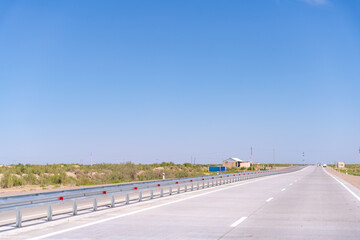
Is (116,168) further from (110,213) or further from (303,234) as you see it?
(303,234)

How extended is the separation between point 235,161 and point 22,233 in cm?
13706

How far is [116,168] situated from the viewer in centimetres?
5838

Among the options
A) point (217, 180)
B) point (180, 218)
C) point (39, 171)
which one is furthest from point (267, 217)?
point (39, 171)

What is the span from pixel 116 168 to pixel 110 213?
1724 inches

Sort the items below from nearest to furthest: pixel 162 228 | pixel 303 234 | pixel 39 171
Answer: pixel 303 234, pixel 162 228, pixel 39 171

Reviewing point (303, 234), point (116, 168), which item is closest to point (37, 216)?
point (303, 234)

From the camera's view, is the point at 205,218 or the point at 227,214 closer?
the point at 205,218

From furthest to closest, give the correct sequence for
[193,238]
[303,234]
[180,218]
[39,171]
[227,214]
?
[39,171]
[227,214]
[180,218]
[303,234]
[193,238]

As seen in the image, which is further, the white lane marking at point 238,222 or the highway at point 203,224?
the white lane marking at point 238,222

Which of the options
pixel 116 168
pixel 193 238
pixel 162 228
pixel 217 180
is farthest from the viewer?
pixel 116 168

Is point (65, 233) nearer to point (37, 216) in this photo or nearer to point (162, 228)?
point (162, 228)

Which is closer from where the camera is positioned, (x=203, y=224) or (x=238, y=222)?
(x=203, y=224)

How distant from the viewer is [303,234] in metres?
10.8

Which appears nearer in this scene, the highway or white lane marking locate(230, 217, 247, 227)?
the highway
